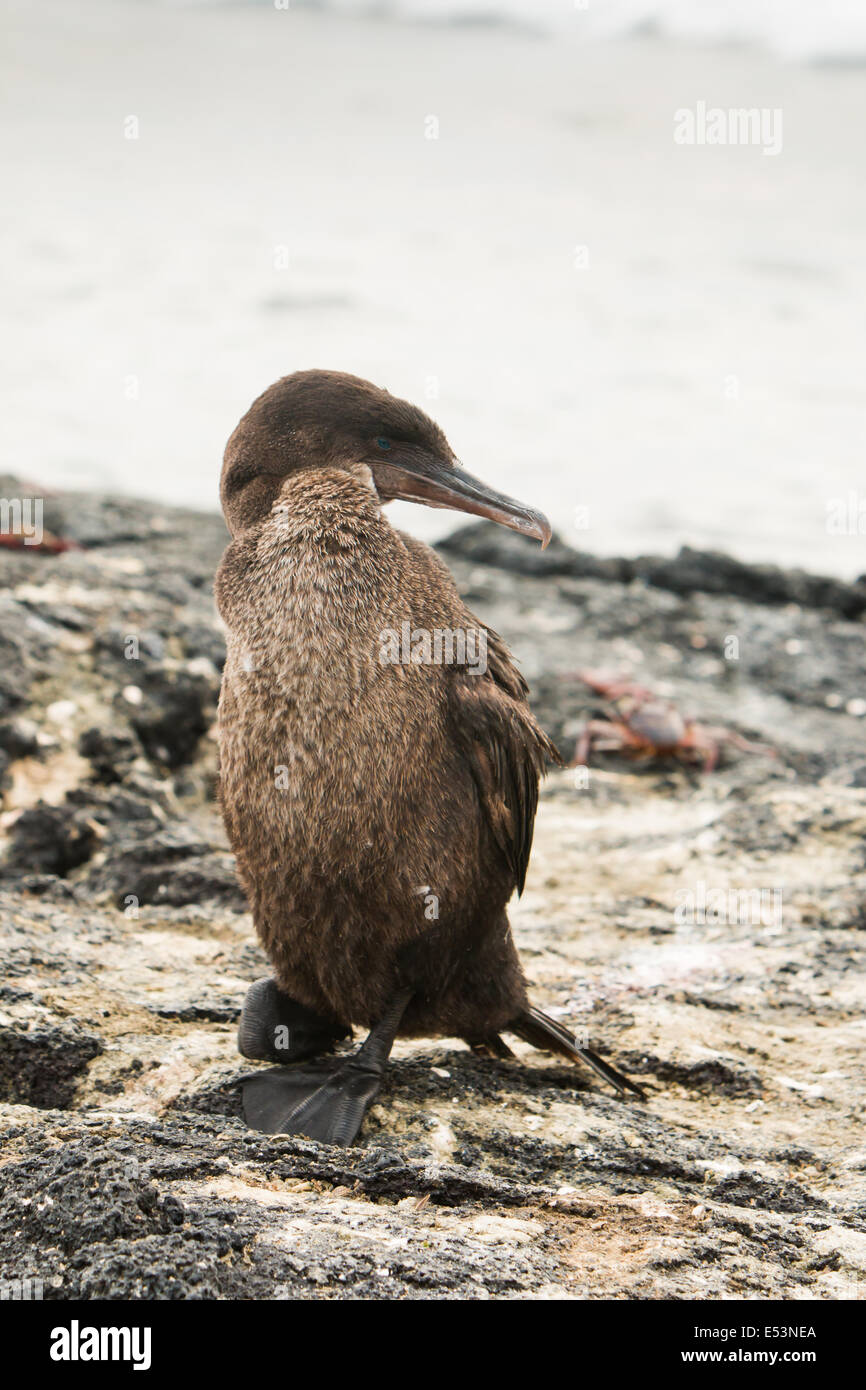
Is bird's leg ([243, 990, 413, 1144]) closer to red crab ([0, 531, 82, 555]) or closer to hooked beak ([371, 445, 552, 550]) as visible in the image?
hooked beak ([371, 445, 552, 550])

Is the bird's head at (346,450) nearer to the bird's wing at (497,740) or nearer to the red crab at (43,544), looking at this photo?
the bird's wing at (497,740)

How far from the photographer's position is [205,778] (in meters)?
5.04

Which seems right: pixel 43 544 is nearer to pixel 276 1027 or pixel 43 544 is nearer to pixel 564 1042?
pixel 276 1027

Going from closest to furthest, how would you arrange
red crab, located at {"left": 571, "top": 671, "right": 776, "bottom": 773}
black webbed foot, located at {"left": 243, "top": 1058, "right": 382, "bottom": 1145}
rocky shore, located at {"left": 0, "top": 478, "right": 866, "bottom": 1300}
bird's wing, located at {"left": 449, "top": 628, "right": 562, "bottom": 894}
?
rocky shore, located at {"left": 0, "top": 478, "right": 866, "bottom": 1300}
black webbed foot, located at {"left": 243, "top": 1058, "right": 382, "bottom": 1145}
bird's wing, located at {"left": 449, "top": 628, "right": 562, "bottom": 894}
red crab, located at {"left": 571, "top": 671, "right": 776, "bottom": 773}

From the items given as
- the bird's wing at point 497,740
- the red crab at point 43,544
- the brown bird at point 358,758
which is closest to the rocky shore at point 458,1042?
the red crab at point 43,544

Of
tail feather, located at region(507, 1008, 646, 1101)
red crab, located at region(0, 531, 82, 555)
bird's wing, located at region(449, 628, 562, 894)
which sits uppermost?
red crab, located at region(0, 531, 82, 555)

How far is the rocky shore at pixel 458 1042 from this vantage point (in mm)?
2160

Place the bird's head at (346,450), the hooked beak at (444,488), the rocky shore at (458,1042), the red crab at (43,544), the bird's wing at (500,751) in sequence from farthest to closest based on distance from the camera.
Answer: the red crab at (43,544) < the hooked beak at (444,488) < the bird's head at (346,450) < the bird's wing at (500,751) < the rocky shore at (458,1042)

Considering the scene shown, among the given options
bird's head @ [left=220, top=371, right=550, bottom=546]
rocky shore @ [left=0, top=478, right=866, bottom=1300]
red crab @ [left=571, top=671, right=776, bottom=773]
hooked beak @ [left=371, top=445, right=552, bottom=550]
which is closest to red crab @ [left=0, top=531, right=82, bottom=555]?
rocky shore @ [left=0, top=478, right=866, bottom=1300]

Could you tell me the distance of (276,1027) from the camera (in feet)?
9.89

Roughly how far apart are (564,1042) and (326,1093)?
647 millimetres

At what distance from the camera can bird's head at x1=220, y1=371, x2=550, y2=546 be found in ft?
10.2

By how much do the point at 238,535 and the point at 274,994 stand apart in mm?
1062

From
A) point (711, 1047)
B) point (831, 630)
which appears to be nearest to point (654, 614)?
point (831, 630)
